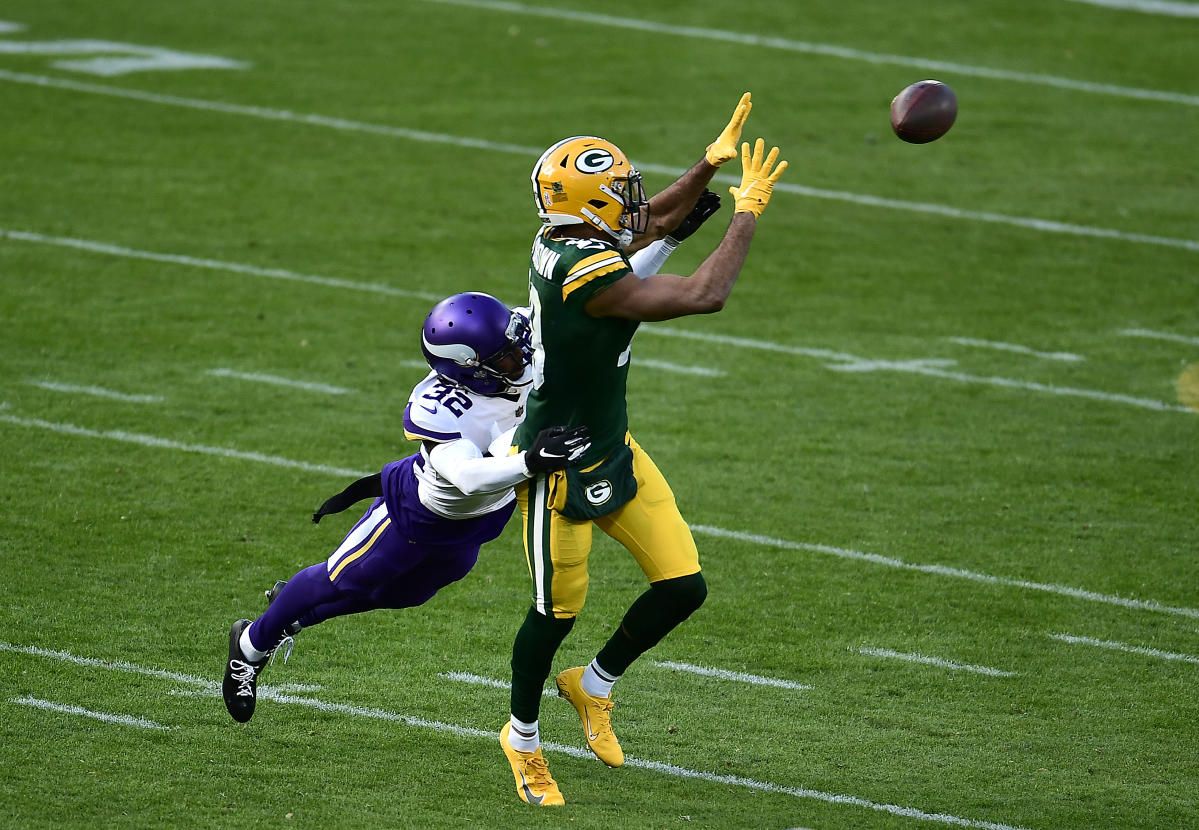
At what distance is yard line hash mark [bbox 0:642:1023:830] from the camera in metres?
4.75

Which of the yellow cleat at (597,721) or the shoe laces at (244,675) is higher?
the yellow cleat at (597,721)

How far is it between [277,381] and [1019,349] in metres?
4.34

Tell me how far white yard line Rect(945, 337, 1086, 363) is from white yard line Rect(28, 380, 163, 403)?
4.68 metres

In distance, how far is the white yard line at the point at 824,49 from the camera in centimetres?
1445

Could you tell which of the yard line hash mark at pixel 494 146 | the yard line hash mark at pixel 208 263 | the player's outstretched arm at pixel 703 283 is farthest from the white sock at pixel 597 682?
the yard line hash mark at pixel 494 146

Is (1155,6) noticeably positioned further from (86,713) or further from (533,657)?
(86,713)

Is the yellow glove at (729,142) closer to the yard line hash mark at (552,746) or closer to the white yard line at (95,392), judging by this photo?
the yard line hash mark at (552,746)

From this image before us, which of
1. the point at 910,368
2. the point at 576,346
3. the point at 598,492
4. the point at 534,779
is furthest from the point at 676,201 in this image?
the point at 910,368

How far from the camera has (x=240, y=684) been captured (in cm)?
508

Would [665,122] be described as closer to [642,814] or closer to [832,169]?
[832,169]

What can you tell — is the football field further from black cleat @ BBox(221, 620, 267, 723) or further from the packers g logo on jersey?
the packers g logo on jersey

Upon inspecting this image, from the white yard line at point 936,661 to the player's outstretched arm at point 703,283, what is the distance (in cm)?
204

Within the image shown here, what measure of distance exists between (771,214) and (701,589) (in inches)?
284

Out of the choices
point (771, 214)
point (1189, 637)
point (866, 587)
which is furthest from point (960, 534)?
point (771, 214)
